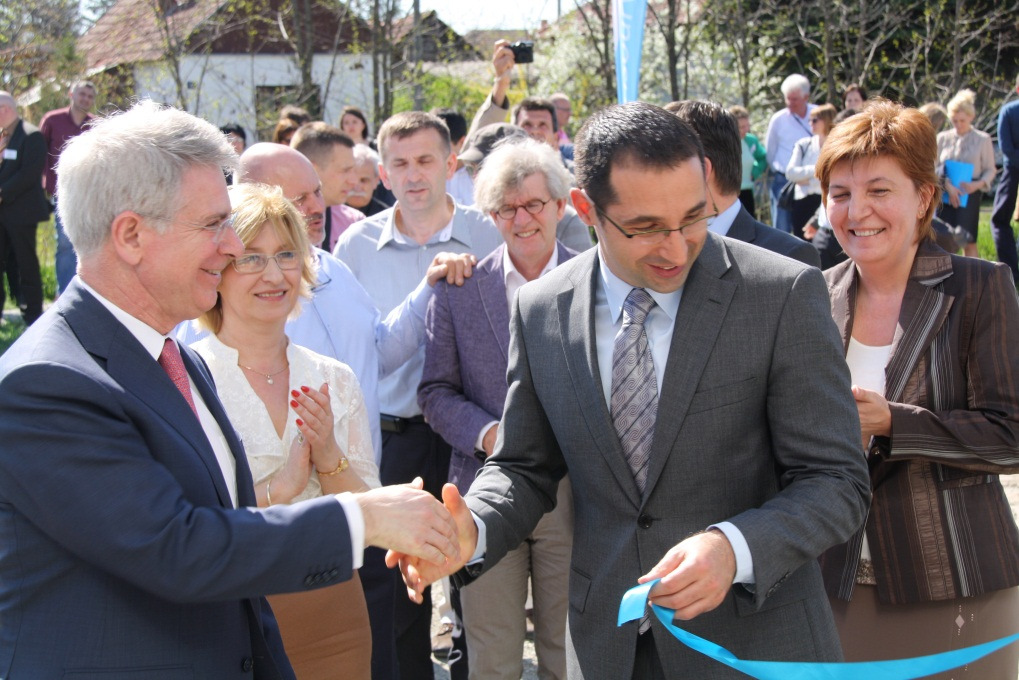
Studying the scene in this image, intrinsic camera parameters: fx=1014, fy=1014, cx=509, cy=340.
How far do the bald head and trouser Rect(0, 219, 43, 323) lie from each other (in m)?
7.99

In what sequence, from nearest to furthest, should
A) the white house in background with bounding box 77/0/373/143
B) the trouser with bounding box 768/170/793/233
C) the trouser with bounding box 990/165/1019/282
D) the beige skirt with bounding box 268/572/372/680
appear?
the beige skirt with bounding box 268/572/372/680 → the trouser with bounding box 990/165/1019/282 → the trouser with bounding box 768/170/793/233 → the white house in background with bounding box 77/0/373/143

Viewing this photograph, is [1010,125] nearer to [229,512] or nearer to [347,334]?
[347,334]

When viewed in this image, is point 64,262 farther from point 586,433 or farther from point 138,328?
point 586,433

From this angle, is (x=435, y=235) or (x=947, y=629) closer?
(x=947, y=629)

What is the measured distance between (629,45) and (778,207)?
15.0ft

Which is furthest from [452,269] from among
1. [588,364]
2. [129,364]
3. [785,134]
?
[785,134]

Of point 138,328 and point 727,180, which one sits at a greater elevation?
point 727,180

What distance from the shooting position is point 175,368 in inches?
90.5

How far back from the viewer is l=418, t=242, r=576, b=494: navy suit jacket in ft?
12.8

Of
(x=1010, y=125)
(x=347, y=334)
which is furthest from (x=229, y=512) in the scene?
(x=1010, y=125)

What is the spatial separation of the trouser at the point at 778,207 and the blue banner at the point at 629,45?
13.3ft

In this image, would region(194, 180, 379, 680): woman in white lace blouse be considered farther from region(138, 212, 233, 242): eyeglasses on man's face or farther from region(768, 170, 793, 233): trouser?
region(768, 170, 793, 233): trouser

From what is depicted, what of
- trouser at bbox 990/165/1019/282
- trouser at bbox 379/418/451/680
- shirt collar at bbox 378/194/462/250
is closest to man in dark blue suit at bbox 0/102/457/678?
trouser at bbox 379/418/451/680

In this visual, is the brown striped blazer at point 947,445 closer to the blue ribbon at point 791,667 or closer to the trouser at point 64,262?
the blue ribbon at point 791,667
